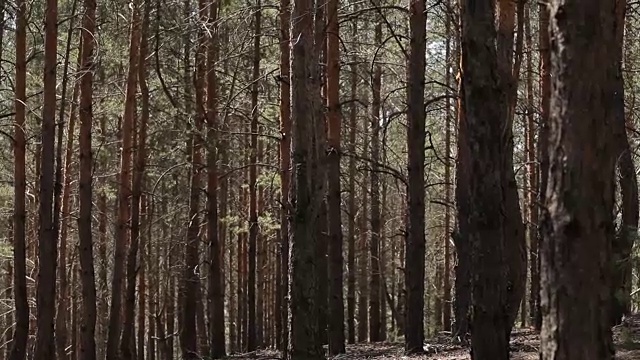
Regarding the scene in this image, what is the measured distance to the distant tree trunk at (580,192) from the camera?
4273 mm

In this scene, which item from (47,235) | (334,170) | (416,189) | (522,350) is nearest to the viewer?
(522,350)

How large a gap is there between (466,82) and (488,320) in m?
1.98

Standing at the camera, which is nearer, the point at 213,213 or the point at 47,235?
the point at 47,235

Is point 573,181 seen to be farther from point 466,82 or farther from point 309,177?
point 309,177

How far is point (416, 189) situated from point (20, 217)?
21.5 ft

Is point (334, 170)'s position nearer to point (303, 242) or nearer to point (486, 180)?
point (303, 242)

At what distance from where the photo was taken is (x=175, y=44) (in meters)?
15.1

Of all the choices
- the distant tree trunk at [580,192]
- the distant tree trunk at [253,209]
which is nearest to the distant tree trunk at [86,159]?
the distant tree trunk at [253,209]

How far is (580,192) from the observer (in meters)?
4.25

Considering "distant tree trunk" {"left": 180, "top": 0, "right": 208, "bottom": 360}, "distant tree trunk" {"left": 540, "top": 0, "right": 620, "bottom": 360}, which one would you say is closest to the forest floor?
→ "distant tree trunk" {"left": 540, "top": 0, "right": 620, "bottom": 360}

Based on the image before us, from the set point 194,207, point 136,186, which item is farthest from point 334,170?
point 136,186

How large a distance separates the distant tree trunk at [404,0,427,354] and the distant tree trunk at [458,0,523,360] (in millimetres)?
4004

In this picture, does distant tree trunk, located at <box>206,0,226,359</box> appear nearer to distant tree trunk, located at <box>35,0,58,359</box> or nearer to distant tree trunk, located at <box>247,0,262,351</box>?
distant tree trunk, located at <box>247,0,262,351</box>

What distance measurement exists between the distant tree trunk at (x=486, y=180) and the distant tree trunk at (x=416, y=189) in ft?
13.1
